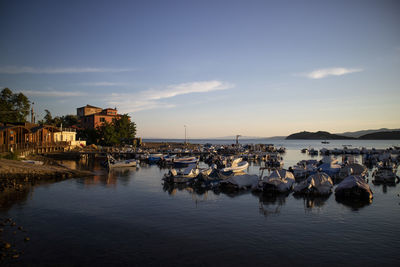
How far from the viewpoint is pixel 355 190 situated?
24.9 meters

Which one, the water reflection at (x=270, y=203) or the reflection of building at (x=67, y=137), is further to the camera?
the reflection of building at (x=67, y=137)

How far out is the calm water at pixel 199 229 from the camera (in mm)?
12945

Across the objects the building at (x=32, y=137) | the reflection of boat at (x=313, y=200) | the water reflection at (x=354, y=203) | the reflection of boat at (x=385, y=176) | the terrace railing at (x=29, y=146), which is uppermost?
the building at (x=32, y=137)

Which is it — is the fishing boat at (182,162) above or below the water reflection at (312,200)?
above

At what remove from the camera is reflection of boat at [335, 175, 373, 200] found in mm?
24734

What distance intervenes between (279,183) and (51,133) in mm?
60697

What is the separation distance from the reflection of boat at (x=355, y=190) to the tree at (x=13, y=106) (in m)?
68.2

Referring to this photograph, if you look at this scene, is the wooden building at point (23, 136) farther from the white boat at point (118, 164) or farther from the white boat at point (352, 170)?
the white boat at point (352, 170)

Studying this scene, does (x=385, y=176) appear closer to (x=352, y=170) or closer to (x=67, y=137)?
(x=352, y=170)

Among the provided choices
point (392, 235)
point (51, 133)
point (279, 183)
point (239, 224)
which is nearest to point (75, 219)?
point (239, 224)

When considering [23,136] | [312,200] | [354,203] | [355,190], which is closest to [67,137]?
[23,136]

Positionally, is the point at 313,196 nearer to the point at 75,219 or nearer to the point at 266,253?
the point at 266,253

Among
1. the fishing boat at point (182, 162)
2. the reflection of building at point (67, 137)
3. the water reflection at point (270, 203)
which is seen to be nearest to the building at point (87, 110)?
the reflection of building at point (67, 137)

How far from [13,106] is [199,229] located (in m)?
68.8
